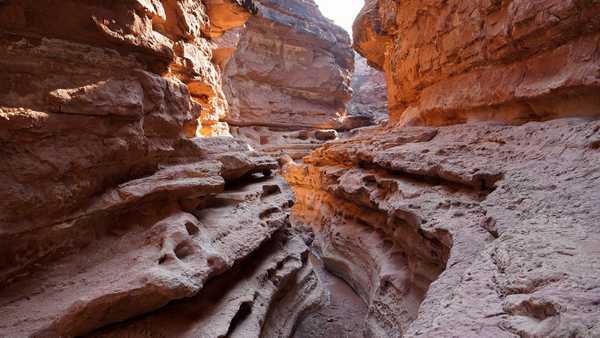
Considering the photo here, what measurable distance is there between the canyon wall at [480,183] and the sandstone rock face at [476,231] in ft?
0.04

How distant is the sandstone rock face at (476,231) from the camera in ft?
5.62

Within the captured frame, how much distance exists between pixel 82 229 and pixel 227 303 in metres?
1.48

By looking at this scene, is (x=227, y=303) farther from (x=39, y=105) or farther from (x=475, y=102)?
(x=475, y=102)

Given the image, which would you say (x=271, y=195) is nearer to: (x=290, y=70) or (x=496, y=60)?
(x=496, y=60)

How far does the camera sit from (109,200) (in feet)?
9.91

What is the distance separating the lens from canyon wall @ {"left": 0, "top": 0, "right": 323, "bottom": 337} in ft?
7.99

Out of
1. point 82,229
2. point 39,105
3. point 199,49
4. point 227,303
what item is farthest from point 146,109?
point 199,49

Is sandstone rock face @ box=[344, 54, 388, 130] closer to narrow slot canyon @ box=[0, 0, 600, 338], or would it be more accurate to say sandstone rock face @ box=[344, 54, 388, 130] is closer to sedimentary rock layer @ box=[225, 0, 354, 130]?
sedimentary rock layer @ box=[225, 0, 354, 130]

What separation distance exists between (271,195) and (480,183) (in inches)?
118

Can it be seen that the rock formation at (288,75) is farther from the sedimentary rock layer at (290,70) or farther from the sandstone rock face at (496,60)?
the sandstone rock face at (496,60)

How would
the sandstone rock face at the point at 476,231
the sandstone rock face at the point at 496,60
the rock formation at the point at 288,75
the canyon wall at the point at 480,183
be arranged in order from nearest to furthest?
the sandstone rock face at the point at 476,231, the canyon wall at the point at 480,183, the sandstone rock face at the point at 496,60, the rock formation at the point at 288,75

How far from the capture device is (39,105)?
8.60 ft

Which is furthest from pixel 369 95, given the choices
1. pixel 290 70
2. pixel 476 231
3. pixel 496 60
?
pixel 476 231

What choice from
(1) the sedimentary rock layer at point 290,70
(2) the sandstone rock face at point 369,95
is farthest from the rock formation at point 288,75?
(2) the sandstone rock face at point 369,95
